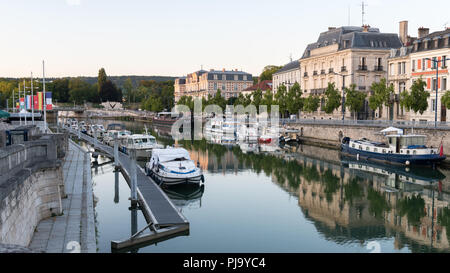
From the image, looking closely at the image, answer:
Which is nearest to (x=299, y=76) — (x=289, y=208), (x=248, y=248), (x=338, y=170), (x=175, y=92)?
(x=338, y=170)

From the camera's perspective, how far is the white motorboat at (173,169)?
86.8 feet

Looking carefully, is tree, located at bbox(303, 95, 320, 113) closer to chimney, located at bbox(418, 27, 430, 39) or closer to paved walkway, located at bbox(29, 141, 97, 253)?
chimney, located at bbox(418, 27, 430, 39)

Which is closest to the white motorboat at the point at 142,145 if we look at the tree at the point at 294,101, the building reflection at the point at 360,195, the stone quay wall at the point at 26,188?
the building reflection at the point at 360,195

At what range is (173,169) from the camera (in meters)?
26.7

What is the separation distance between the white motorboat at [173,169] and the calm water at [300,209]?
35.9 inches

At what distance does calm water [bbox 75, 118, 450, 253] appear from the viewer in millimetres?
17594

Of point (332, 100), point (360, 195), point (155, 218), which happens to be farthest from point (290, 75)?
point (155, 218)

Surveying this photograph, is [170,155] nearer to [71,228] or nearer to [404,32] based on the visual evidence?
[71,228]

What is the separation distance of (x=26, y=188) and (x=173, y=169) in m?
13.4

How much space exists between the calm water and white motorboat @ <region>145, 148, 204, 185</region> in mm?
912

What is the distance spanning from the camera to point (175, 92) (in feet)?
536

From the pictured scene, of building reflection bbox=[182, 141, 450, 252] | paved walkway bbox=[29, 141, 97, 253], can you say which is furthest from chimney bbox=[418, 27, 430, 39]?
paved walkway bbox=[29, 141, 97, 253]

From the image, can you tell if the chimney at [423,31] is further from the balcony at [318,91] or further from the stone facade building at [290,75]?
the stone facade building at [290,75]

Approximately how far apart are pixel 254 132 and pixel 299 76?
23.4 meters
